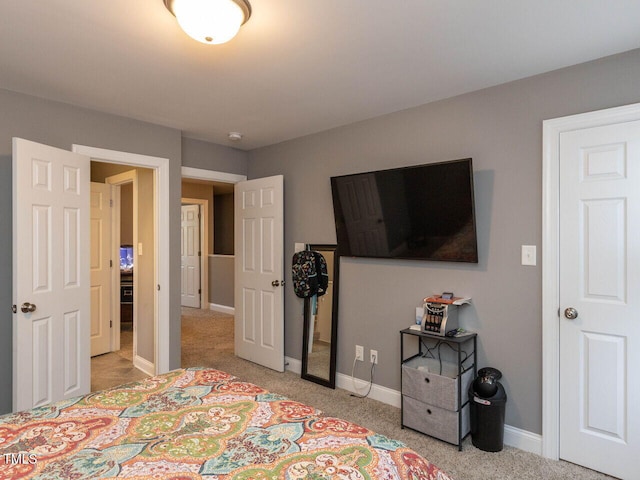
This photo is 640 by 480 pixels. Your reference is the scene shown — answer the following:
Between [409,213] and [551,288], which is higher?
[409,213]

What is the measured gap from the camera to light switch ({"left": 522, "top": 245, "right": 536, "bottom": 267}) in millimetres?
2449

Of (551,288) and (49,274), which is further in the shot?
(49,274)

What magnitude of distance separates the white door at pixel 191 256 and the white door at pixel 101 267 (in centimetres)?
299

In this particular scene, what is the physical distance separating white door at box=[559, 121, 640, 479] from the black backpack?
1.98m

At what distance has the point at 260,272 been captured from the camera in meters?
4.15

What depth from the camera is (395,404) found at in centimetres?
314

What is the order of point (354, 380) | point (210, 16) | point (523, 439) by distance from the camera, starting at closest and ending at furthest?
1. point (210, 16)
2. point (523, 439)
3. point (354, 380)

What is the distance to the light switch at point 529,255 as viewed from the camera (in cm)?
245

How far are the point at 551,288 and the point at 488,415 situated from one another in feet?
2.94

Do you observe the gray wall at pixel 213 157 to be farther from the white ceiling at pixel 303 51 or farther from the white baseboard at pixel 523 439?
the white baseboard at pixel 523 439

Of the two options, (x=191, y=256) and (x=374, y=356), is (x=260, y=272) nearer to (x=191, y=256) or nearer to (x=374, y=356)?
(x=374, y=356)

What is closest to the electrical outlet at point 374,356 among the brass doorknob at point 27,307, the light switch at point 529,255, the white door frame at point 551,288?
the white door frame at point 551,288

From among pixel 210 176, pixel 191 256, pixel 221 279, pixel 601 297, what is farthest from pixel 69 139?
pixel 191 256

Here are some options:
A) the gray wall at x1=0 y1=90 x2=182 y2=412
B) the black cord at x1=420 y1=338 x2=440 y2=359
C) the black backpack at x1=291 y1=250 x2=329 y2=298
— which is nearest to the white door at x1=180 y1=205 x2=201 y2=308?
the gray wall at x1=0 y1=90 x2=182 y2=412
